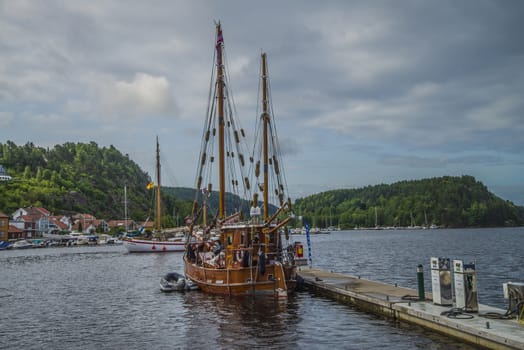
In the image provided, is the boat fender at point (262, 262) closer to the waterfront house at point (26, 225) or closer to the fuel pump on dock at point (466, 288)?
the fuel pump on dock at point (466, 288)

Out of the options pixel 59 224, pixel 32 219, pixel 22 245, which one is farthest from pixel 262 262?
pixel 59 224

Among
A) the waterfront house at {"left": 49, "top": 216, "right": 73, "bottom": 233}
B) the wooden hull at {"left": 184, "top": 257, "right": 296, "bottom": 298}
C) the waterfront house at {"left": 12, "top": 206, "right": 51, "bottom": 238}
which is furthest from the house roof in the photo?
the wooden hull at {"left": 184, "top": 257, "right": 296, "bottom": 298}

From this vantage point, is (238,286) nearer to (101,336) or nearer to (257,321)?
(257,321)

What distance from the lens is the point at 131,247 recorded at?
99.5 metres

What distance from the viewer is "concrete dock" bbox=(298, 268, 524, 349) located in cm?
1563

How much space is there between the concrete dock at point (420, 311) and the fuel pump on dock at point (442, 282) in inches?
13.0

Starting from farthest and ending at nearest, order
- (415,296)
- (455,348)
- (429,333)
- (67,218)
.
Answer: (67,218) < (415,296) < (429,333) < (455,348)

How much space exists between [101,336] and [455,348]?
49.2 ft

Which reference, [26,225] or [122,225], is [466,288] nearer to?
[26,225]

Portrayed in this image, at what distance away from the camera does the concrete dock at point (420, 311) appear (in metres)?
15.6

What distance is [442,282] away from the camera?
2016cm

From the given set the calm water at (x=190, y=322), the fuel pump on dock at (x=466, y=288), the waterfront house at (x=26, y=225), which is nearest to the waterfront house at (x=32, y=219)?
the waterfront house at (x=26, y=225)

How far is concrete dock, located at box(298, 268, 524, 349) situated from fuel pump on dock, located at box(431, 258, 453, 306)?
0.33 m

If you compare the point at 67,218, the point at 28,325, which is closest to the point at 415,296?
the point at 28,325
